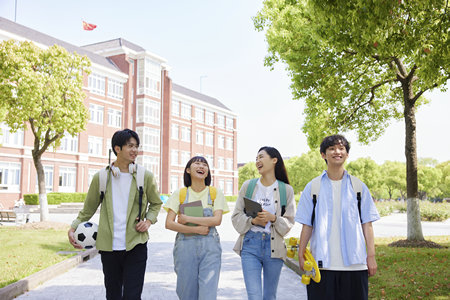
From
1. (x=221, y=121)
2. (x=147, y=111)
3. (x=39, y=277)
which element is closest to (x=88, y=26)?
(x=147, y=111)

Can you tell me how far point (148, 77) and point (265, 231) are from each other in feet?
151

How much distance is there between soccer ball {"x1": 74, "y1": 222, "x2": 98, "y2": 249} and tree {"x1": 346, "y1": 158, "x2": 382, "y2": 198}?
70553 millimetres

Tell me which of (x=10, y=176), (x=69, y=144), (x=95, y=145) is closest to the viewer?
(x=10, y=176)

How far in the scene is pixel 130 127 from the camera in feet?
156

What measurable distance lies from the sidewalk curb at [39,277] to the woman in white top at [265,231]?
3.70m

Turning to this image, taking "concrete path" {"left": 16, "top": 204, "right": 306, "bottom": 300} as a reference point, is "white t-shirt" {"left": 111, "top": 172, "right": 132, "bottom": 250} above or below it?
above

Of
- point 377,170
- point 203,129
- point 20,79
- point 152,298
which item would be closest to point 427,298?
point 152,298

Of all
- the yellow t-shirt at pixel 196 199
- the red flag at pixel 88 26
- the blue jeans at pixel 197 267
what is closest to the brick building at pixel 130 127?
the red flag at pixel 88 26

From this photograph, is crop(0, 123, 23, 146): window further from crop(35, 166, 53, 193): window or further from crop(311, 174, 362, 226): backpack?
crop(311, 174, 362, 226): backpack

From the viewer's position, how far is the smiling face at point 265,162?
428 centimetres

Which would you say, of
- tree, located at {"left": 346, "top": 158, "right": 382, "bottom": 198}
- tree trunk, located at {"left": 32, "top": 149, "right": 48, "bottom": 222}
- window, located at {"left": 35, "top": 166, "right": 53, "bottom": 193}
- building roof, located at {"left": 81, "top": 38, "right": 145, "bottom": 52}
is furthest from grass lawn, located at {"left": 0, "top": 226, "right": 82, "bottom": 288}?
tree, located at {"left": 346, "top": 158, "right": 382, "bottom": 198}

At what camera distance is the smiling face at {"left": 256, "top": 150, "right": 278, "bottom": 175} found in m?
4.28

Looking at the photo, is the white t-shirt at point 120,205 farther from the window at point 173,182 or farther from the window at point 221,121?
the window at point 221,121

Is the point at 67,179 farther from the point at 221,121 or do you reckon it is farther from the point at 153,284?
the point at 153,284
